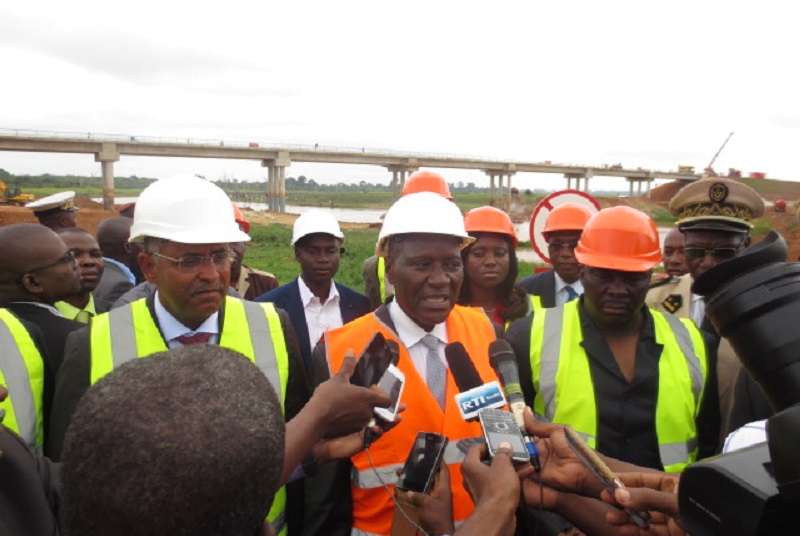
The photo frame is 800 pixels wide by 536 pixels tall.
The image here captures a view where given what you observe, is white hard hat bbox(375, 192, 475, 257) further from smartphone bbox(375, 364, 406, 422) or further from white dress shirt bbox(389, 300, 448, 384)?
smartphone bbox(375, 364, 406, 422)

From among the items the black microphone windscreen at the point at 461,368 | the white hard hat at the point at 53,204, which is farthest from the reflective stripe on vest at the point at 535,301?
the white hard hat at the point at 53,204

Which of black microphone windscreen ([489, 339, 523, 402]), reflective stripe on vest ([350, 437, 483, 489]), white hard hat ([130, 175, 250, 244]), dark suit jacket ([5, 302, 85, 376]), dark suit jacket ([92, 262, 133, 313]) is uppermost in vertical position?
white hard hat ([130, 175, 250, 244])

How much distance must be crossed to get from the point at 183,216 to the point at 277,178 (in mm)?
61492

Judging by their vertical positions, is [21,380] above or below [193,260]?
below

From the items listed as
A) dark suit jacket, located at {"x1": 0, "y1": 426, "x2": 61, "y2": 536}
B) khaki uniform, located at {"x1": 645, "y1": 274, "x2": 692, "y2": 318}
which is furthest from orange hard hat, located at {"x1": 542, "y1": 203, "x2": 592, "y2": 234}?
dark suit jacket, located at {"x1": 0, "y1": 426, "x2": 61, "y2": 536}

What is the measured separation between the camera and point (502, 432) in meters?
1.84

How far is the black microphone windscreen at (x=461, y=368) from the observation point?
253 cm

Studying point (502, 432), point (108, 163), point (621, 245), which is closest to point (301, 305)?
point (621, 245)

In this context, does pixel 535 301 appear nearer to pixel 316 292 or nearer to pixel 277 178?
pixel 316 292

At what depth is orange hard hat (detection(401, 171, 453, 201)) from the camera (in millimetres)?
6043

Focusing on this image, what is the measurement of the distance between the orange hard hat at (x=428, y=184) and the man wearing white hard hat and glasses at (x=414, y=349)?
10.4 ft

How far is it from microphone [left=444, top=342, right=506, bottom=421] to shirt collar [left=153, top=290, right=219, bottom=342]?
1086 mm

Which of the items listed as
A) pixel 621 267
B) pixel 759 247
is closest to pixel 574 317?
pixel 621 267

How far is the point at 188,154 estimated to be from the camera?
5588 cm
